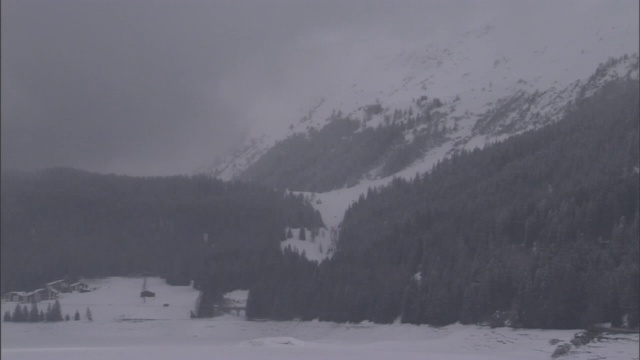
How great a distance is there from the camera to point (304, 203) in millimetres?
78312

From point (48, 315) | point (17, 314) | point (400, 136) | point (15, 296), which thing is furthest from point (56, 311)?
point (400, 136)

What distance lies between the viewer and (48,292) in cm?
2773

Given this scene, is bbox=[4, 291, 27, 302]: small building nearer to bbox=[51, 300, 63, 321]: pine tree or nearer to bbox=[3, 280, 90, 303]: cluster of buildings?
bbox=[3, 280, 90, 303]: cluster of buildings

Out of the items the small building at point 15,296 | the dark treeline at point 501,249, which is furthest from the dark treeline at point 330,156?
the small building at point 15,296

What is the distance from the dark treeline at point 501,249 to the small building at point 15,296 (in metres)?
26.0

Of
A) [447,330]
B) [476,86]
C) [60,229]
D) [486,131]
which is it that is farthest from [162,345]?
[476,86]

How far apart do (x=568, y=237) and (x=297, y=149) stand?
141 feet

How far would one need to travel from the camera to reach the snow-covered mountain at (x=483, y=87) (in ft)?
340

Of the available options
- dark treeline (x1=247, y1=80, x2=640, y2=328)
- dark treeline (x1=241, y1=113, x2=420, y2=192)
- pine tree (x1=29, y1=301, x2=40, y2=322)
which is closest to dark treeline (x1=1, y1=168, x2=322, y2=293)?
pine tree (x1=29, y1=301, x2=40, y2=322)

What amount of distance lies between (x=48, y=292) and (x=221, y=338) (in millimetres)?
16476

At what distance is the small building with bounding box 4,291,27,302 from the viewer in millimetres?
22073

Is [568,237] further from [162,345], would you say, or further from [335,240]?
[162,345]

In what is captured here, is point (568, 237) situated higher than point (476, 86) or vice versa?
point (476, 86)

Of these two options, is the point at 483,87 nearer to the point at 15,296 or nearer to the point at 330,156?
the point at 330,156
